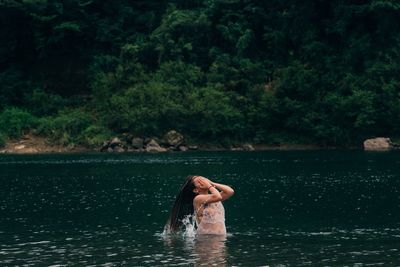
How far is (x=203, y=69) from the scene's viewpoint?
106 metres

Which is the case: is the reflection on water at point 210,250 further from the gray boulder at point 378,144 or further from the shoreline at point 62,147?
the shoreline at point 62,147

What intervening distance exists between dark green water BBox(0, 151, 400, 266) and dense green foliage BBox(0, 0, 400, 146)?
70.7ft

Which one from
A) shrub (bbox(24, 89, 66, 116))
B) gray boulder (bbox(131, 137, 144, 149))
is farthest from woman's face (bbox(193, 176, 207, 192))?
shrub (bbox(24, 89, 66, 116))

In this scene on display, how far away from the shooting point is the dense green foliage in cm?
9412

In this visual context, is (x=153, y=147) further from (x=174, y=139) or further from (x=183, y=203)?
(x=183, y=203)

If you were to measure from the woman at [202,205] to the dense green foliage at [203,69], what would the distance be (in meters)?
62.2

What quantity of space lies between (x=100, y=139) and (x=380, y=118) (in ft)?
112

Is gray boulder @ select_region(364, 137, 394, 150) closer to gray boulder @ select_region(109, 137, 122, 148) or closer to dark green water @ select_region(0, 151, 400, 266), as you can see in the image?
dark green water @ select_region(0, 151, 400, 266)

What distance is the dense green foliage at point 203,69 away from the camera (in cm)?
9412

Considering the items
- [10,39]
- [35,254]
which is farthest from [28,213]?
[10,39]

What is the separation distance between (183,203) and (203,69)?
7709 cm

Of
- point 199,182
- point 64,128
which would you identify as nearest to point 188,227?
point 199,182

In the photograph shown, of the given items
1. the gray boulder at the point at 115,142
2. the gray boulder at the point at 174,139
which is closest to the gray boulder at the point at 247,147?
the gray boulder at the point at 174,139

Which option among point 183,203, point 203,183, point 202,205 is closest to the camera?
point 203,183
